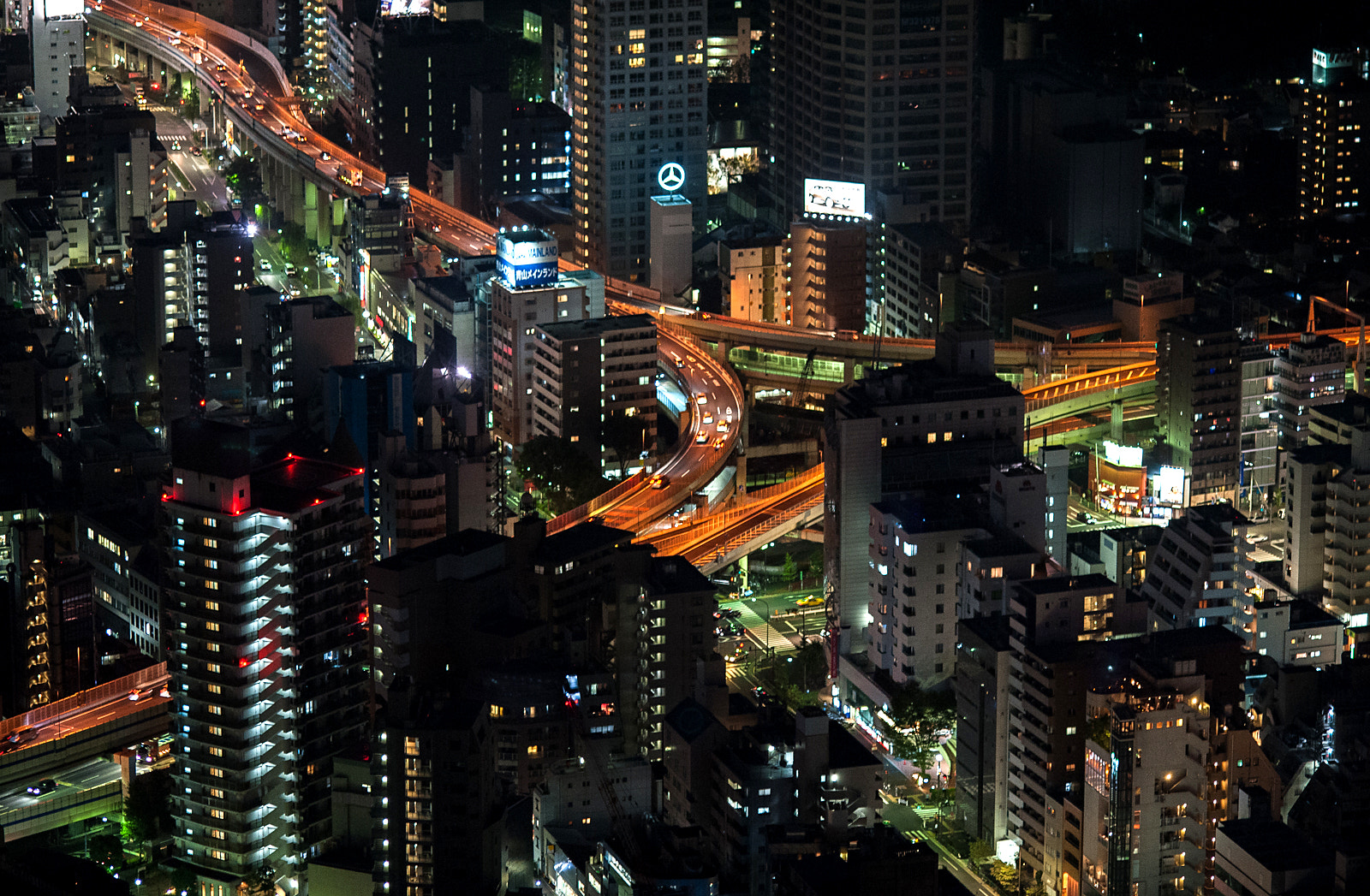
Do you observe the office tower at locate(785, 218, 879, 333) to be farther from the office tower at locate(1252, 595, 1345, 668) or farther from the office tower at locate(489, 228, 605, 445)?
the office tower at locate(1252, 595, 1345, 668)

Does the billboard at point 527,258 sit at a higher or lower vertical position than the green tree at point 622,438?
higher

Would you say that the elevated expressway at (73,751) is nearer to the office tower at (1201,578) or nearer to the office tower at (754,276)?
the office tower at (1201,578)

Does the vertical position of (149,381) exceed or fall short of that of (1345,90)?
it falls short

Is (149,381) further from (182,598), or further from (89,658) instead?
(182,598)

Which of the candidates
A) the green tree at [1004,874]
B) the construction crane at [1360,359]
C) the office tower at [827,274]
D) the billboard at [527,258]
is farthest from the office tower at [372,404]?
the construction crane at [1360,359]

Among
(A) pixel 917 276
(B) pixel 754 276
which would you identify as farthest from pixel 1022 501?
(B) pixel 754 276

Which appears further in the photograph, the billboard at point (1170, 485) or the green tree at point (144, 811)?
the billboard at point (1170, 485)

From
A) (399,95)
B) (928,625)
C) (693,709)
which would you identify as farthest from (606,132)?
(693,709)

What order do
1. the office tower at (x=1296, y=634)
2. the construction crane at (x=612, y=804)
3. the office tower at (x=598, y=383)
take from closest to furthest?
the construction crane at (x=612, y=804) → the office tower at (x=1296, y=634) → the office tower at (x=598, y=383)
